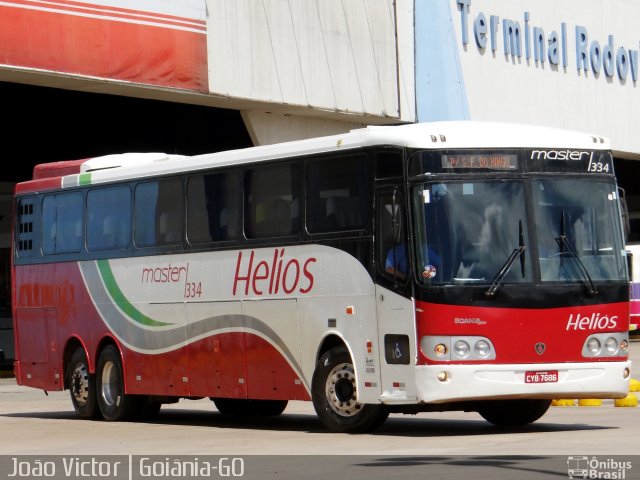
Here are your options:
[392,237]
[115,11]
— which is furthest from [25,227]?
[392,237]

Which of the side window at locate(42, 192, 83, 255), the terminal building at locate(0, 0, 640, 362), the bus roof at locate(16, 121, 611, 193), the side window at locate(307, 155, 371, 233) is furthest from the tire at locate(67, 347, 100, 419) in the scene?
the terminal building at locate(0, 0, 640, 362)

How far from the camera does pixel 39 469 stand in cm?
1297

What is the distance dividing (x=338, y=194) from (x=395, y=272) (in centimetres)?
125

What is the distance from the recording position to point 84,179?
2119 cm

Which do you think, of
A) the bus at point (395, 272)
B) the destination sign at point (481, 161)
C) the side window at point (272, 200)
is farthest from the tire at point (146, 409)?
the destination sign at point (481, 161)

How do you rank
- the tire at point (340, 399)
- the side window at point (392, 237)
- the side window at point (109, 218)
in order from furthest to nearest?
the side window at point (109, 218), the tire at point (340, 399), the side window at point (392, 237)

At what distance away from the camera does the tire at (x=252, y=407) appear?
2064 cm

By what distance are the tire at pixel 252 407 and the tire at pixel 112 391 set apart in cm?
112

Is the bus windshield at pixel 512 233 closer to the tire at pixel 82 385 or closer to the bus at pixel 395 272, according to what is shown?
the bus at pixel 395 272

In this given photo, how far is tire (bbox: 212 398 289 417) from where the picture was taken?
2064 cm

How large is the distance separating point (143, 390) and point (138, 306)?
106cm

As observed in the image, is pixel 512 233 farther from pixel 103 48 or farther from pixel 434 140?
pixel 103 48

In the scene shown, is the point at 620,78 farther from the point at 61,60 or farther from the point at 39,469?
the point at 39,469

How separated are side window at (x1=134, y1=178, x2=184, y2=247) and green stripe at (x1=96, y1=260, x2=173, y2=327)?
32.4 inches
